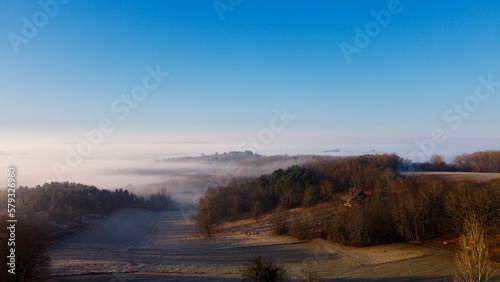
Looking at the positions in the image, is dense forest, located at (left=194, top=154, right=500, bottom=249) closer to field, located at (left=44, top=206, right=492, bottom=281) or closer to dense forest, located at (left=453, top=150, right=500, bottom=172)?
field, located at (left=44, top=206, right=492, bottom=281)

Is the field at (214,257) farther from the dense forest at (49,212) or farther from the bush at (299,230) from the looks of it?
the dense forest at (49,212)

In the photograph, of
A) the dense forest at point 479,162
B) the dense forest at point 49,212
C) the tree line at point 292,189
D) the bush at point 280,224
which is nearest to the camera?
the dense forest at point 49,212

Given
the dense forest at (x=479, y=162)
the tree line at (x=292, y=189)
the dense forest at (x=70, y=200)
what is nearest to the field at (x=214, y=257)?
the dense forest at (x=70, y=200)

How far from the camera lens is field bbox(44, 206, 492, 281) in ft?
68.4

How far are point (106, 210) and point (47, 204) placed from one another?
10.9 meters

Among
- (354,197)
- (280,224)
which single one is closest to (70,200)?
(280,224)

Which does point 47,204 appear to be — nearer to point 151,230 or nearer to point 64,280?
point 151,230

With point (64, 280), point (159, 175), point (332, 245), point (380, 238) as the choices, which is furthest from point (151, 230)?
point (159, 175)

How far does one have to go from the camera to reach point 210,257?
90.5 feet

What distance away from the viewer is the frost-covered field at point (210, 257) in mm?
20969

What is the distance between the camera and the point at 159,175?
101 meters

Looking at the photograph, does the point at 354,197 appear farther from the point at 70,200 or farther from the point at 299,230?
the point at 70,200

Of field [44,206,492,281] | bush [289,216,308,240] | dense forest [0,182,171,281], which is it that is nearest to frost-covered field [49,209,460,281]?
field [44,206,492,281]

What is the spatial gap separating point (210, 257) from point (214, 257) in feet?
1.38
